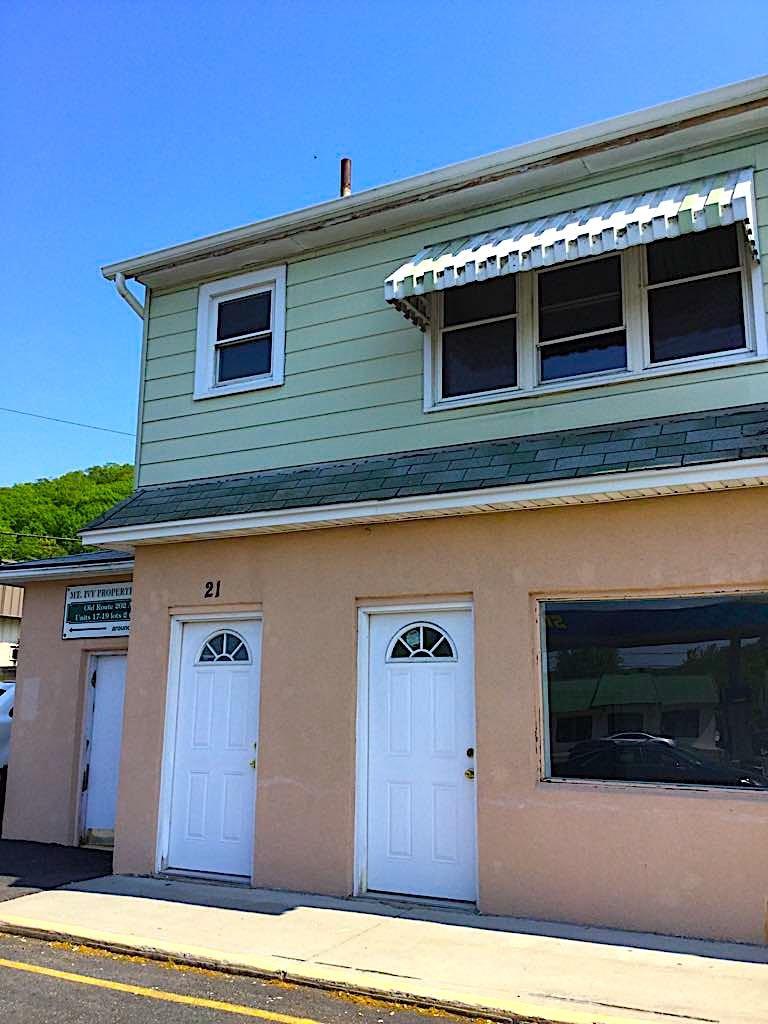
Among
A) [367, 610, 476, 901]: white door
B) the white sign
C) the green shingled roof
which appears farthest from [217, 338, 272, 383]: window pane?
[367, 610, 476, 901]: white door

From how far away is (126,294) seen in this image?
33.2 feet

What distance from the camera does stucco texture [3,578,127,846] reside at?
1043 centimetres

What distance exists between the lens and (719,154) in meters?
7.46

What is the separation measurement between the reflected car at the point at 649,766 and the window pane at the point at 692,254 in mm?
3861

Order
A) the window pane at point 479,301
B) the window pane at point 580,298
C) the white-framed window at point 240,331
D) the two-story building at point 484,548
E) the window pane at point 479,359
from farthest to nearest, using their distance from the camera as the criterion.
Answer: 1. the white-framed window at point 240,331
2. the window pane at point 479,301
3. the window pane at point 479,359
4. the window pane at point 580,298
5. the two-story building at point 484,548

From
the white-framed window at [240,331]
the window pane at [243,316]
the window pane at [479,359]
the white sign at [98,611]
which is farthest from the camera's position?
Answer: the white sign at [98,611]

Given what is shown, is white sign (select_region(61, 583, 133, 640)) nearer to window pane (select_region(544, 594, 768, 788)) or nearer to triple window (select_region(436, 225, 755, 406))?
triple window (select_region(436, 225, 755, 406))

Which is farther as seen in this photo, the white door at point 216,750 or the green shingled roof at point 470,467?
the white door at point 216,750

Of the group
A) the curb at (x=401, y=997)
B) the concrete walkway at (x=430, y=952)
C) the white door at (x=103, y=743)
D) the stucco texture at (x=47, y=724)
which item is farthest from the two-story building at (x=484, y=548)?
the stucco texture at (x=47, y=724)

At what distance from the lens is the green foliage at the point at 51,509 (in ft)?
155

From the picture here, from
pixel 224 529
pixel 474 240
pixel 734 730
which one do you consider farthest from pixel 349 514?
pixel 734 730

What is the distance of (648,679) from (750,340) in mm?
2800

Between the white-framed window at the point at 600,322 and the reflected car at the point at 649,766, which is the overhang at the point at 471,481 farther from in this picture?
the reflected car at the point at 649,766

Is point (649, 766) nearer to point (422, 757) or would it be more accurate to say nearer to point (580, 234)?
point (422, 757)
